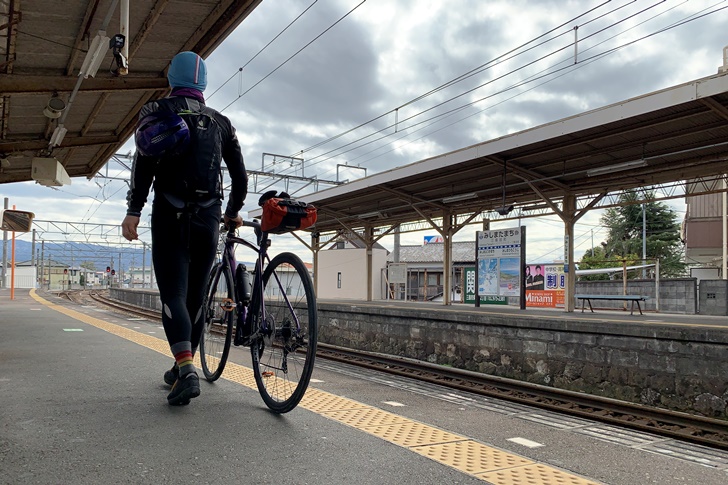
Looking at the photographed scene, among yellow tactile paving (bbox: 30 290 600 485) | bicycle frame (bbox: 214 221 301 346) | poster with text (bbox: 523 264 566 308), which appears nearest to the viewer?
yellow tactile paving (bbox: 30 290 600 485)

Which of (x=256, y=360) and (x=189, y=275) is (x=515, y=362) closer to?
(x=256, y=360)

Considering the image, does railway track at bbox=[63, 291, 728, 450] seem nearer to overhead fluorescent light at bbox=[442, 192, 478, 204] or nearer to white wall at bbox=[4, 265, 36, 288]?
overhead fluorescent light at bbox=[442, 192, 478, 204]

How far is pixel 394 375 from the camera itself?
6.92 metres

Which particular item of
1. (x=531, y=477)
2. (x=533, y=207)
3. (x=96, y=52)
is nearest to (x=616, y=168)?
(x=533, y=207)

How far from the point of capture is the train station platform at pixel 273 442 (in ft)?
6.77

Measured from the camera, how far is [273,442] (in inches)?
96.0

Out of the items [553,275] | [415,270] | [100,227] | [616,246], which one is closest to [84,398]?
[553,275]

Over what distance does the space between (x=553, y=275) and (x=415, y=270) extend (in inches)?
615

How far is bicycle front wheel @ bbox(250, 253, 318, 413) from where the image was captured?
2918 mm

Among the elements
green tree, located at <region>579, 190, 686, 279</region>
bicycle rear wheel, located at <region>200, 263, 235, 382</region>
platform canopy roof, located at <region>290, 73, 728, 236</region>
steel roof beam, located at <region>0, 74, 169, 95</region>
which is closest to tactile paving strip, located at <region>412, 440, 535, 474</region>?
bicycle rear wheel, located at <region>200, 263, 235, 382</region>

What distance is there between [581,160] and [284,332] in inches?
453

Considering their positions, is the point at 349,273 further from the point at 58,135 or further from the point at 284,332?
the point at 284,332

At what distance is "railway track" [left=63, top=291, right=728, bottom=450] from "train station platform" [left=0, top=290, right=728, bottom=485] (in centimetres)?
A: 53

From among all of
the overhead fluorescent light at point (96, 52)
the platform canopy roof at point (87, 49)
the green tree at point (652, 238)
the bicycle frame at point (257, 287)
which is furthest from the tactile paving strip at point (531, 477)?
the green tree at point (652, 238)
